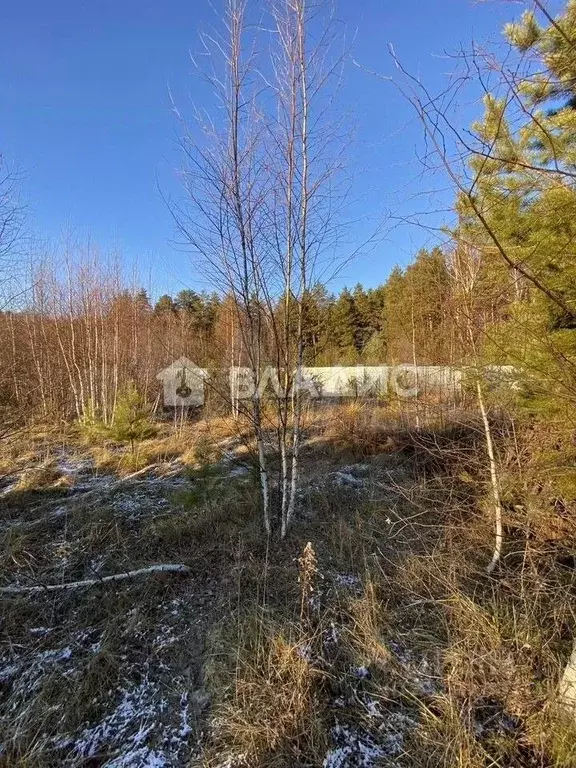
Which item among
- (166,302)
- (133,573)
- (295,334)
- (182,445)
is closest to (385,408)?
(182,445)

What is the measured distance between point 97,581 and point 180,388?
28.9 feet

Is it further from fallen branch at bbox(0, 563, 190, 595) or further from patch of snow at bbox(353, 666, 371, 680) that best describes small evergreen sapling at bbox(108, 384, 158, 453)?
patch of snow at bbox(353, 666, 371, 680)

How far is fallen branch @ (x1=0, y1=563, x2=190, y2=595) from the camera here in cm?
270

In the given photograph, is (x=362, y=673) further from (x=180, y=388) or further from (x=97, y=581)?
(x=180, y=388)

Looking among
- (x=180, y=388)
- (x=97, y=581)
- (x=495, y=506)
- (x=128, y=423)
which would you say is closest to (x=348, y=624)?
(x=495, y=506)

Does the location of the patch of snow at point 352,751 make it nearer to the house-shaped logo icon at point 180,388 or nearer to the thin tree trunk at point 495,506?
the thin tree trunk at point 495,506

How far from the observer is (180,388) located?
11328 millimetres

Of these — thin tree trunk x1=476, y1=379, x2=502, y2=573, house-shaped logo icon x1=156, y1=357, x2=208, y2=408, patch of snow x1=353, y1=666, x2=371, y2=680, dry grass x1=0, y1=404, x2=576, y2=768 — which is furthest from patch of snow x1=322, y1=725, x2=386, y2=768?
house-shaped logo icon x1=156, y1=357, x2=208, y2=408

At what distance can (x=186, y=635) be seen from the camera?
235cm

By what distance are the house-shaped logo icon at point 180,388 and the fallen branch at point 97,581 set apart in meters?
8.03

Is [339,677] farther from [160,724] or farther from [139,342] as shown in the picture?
[139,342]

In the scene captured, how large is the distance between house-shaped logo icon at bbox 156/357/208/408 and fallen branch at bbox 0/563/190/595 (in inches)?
316

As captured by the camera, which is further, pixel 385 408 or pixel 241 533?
pixel 385 408

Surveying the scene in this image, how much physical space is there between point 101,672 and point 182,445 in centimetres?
519
